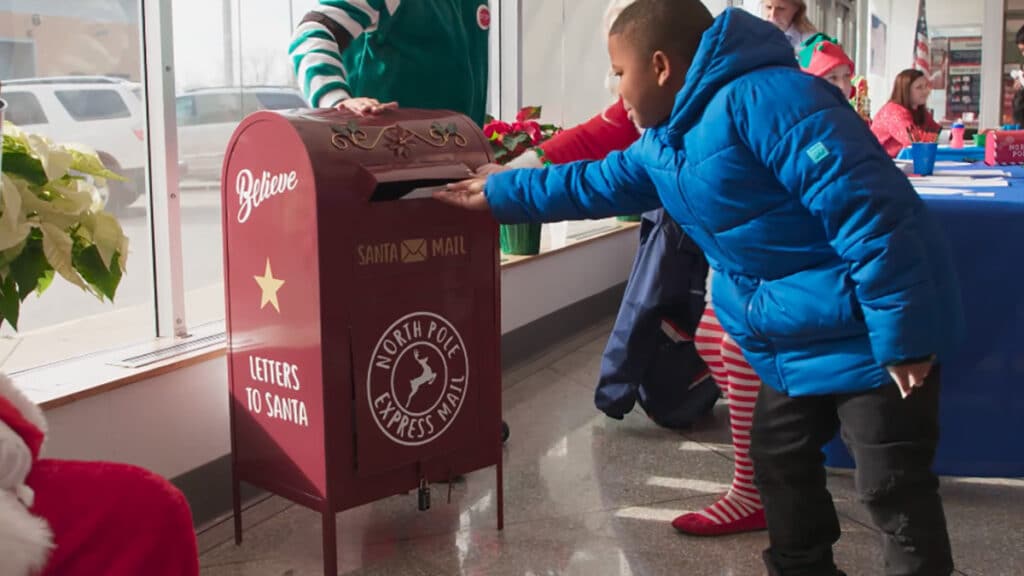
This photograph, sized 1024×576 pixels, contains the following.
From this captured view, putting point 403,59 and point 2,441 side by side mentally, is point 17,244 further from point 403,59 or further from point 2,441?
point 403,59

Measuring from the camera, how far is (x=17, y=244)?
1.32 m

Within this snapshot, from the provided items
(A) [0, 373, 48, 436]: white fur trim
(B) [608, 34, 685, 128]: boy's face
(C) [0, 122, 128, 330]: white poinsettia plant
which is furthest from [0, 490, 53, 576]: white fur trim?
(B) [608, 34, 685, 128]: boy's face

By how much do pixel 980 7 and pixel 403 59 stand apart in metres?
10.2

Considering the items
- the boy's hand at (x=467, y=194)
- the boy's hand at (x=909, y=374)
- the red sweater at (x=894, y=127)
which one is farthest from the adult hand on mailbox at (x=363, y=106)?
the red sweater at (x=894, y=127)

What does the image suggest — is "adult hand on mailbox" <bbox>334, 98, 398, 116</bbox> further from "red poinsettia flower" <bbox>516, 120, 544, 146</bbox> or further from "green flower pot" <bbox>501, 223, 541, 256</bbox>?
"green flower pot" <bbox>501, 223, 541, 256</bbox>

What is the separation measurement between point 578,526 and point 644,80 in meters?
1.14

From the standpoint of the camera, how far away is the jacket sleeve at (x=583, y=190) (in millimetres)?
1896

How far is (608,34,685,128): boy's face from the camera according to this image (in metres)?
1.75

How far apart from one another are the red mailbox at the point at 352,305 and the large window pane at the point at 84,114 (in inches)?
18.6

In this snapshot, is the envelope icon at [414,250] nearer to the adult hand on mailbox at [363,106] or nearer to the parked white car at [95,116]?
A: the adult hand on mailbox at [363,106]

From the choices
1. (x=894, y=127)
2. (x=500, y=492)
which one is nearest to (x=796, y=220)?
(x=500, y=492)

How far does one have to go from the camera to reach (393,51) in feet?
8.04

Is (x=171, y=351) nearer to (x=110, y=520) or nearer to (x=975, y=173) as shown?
(x=110, y=520)

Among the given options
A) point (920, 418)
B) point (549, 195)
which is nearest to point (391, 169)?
point (549, 195)
